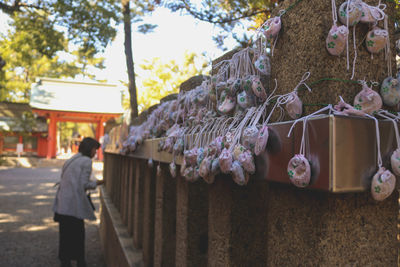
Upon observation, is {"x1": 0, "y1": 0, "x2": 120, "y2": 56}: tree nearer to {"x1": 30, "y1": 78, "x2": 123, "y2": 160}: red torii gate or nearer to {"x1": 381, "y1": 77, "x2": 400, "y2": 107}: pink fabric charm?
{"x1": 381, "y1": 77, "x2": 400, "y2": 107}: pink fabric charm

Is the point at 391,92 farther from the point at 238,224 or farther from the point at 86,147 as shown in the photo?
the point at 86,147

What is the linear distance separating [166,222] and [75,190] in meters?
2.13

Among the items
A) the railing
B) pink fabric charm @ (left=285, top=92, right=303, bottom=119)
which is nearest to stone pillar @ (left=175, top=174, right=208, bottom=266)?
the railing

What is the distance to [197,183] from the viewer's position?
1704 millimetres

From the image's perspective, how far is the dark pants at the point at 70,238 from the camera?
3.95 m

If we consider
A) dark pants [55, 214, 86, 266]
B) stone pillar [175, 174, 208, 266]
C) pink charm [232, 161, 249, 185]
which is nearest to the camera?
pink charm [232, 161, 249, 185]

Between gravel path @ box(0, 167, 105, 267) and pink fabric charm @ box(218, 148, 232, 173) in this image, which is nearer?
pink fabric charm @ box(218, 148, 232, 173)

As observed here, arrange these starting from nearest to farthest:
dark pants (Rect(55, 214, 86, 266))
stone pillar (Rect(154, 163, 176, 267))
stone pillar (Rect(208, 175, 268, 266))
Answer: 1. stone pillar (Rect(208, 175, 268, 266))
2. stone pillar (Rect(154, 163, 176, 267))
3. dark pants (Rect(55, 214, 86, 266))

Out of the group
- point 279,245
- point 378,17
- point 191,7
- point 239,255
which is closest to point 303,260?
point 279,245

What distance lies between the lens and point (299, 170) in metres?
0.79

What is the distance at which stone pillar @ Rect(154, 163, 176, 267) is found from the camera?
207 cm

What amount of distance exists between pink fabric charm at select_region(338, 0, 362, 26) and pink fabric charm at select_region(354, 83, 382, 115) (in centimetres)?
19

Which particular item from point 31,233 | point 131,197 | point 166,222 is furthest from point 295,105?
point 31,233

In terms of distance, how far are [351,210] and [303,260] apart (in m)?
0.19
